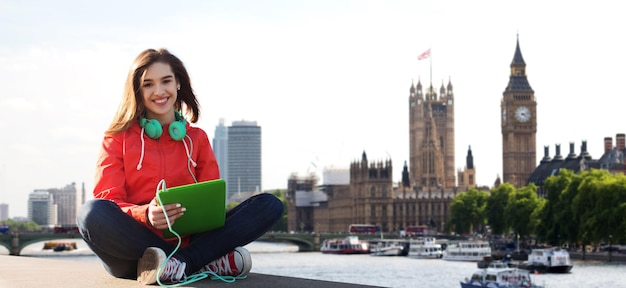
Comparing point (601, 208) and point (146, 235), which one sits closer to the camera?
point (146, 235)

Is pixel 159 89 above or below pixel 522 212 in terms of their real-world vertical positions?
above

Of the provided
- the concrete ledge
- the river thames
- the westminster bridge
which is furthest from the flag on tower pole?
the concrete ledge

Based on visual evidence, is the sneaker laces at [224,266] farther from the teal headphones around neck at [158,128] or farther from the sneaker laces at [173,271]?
the teal headphones around neck at [158,128]

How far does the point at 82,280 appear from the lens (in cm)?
592

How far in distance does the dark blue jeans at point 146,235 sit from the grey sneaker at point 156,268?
0.39 feet

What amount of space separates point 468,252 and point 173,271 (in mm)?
64445

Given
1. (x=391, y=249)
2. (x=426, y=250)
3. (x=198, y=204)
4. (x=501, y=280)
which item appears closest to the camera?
(x=198, y=204)

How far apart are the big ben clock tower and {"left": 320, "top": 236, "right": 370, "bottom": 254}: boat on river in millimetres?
39309

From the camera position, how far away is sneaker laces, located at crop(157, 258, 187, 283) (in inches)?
224

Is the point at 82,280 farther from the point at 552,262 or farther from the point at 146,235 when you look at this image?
the point at 552,262

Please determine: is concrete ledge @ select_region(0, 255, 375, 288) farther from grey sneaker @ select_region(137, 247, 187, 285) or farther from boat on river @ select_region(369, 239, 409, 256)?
boat on river @ select_region(369, 239, 409, 256)

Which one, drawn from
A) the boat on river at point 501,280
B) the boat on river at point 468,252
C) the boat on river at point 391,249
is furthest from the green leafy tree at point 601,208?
the boat on river at point 391,249

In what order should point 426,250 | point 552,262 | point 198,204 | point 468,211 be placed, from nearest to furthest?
point 198,204 < point 552,262 < point 426,250 < point 468,211

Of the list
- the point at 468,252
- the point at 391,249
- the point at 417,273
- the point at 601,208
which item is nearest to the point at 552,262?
the point at 417,273
